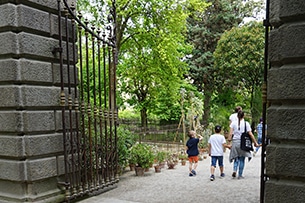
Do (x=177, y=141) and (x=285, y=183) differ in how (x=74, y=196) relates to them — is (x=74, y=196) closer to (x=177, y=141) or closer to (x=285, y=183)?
(x=285, y=183)

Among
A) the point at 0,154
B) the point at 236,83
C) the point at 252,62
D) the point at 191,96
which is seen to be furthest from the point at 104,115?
the point at 236,83

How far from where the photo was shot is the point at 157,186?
23.1ft

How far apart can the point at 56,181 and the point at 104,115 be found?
1704mm

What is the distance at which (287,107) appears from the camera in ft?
9.04

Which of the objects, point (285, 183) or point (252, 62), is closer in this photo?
point (285, 183)

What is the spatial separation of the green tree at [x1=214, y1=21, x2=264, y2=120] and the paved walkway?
39.5ft

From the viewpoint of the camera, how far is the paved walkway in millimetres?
5816

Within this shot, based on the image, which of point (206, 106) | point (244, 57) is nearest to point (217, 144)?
point (244, 57)

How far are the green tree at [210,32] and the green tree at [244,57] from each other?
69.6 inches

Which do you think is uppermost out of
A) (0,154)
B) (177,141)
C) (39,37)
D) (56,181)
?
(39,37)

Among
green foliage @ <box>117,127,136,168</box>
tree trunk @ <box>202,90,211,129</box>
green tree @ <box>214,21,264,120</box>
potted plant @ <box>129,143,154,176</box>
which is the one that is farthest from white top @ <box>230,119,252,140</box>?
tree trunk @ <box>202,90,211,129</box>

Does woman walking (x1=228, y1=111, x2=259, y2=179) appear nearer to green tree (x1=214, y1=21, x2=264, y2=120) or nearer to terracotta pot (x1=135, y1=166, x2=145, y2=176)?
terracotta pot (x1=135, y1=166, x2=145, y2=176)

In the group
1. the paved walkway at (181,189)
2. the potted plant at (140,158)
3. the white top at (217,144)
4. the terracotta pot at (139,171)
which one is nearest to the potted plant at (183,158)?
the paved walkway at (181,189)

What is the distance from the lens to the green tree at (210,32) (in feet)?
74.7
